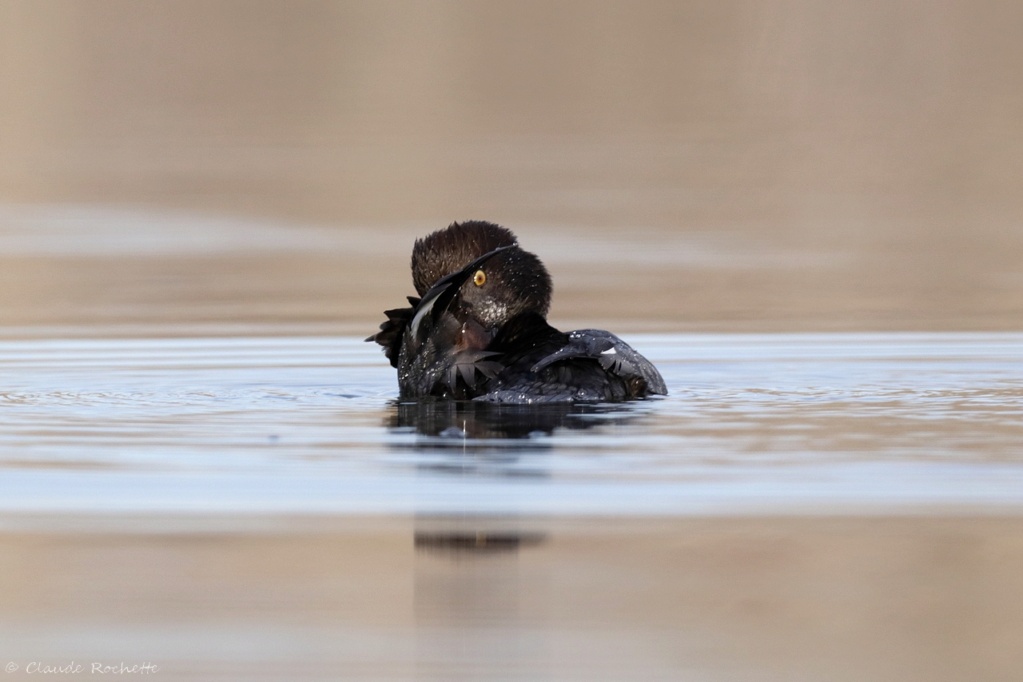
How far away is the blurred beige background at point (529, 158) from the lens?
1259 cm

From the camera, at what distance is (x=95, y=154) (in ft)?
80.9

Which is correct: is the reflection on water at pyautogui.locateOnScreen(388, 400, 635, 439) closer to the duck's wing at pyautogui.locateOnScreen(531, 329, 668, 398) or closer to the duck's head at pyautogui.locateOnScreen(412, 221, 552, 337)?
the duck's wing at pyautogui.locateOnScreen(531, 329, 668, 398)

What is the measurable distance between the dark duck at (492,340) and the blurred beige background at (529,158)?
2.66 metres

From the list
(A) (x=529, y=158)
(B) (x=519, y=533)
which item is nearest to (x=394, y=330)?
(B) (x=519, y=533)

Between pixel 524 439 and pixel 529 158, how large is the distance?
55.5 ft

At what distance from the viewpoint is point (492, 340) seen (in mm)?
7961

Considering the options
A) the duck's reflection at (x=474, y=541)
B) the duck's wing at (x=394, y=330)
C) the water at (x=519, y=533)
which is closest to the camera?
the water at (x=519, y=533)

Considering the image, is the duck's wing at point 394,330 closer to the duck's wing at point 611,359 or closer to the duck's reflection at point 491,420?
the duck's reflection at point 491,420

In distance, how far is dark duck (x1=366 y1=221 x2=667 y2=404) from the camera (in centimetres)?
749

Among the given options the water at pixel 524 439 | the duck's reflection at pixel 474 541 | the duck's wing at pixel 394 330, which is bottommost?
the duck's reflection at pixel 474 541

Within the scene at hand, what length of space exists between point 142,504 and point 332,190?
50.5 ft

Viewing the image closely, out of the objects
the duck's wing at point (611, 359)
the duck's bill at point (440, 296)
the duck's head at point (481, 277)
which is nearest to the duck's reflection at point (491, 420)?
the duck's wing at point (611, 359)

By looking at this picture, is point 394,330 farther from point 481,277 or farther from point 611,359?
point 611,359

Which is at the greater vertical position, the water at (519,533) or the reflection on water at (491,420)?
the reflection on water at (491,420)
